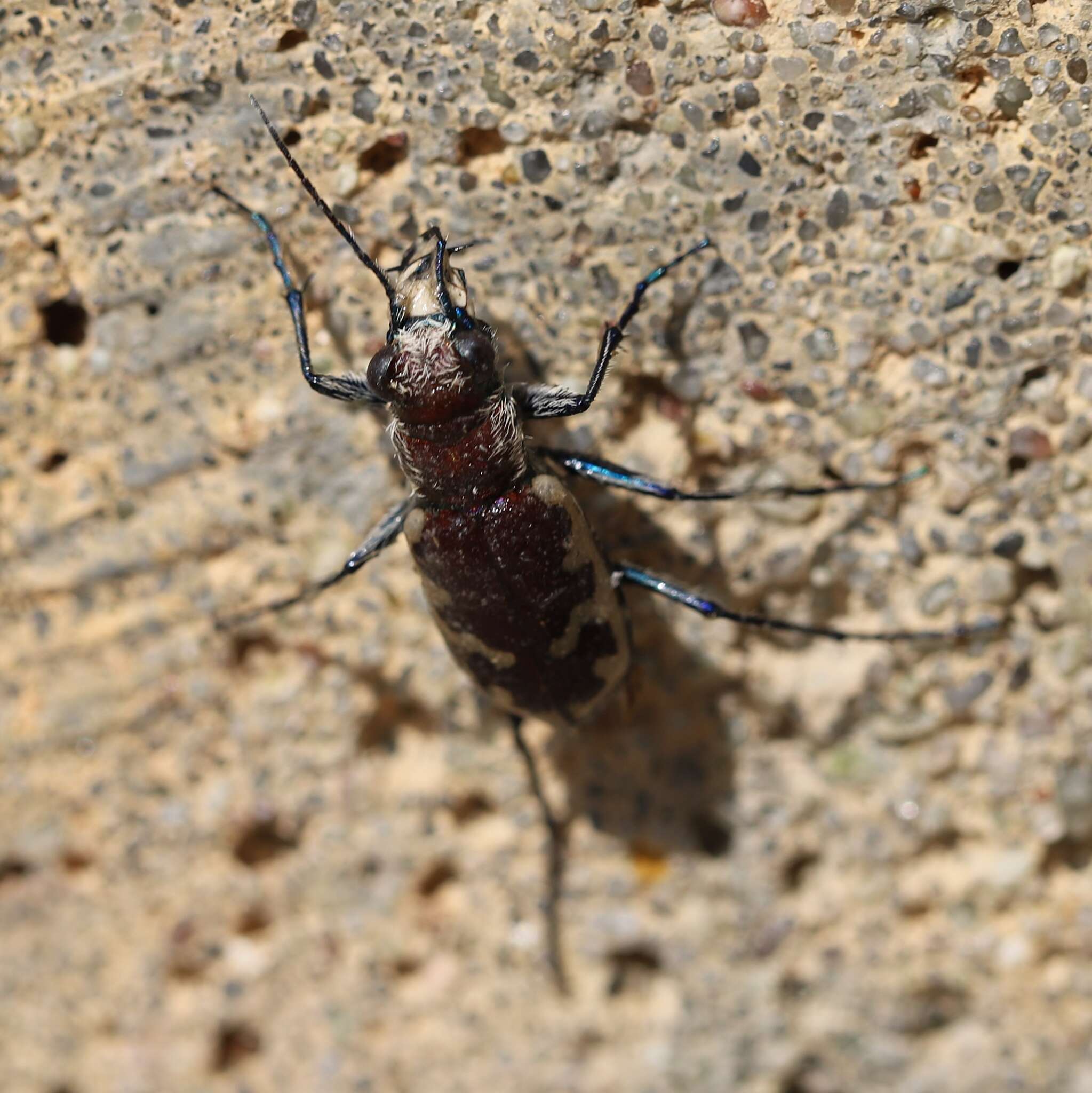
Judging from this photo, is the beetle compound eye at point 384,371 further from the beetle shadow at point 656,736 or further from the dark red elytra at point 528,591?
the beetle shadow at point 656,736

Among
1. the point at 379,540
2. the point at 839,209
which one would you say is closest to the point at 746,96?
the point at 839,209

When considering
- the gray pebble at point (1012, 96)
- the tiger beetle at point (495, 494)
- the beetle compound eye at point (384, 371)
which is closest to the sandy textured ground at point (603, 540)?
the gray pebble at point (1012, 96)

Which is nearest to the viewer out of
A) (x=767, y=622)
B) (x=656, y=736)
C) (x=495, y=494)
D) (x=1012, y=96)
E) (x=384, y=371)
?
(x=1012, y=96)

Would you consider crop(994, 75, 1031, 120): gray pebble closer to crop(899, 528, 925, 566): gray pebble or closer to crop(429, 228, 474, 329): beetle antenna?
crop(899, 528, 925, 566): gray pebble

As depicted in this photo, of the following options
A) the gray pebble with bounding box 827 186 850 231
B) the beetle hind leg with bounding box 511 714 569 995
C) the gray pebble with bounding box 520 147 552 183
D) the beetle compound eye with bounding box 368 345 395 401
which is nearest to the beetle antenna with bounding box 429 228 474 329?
the beetle compound eye with bounding box 368 345 395 401

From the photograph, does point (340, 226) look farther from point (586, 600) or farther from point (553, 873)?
point (553, 873)

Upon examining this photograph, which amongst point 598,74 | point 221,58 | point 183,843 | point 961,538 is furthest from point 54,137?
point 961,538

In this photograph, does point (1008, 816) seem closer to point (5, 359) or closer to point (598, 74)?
point (598, 74)
